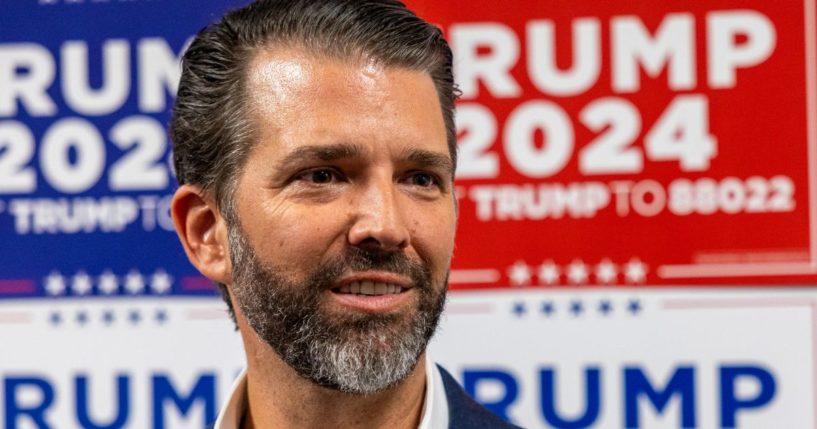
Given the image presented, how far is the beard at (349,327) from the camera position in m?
1.15

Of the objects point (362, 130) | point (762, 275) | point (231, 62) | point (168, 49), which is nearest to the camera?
point (362, 130)

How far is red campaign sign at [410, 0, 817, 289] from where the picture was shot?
1895 mm

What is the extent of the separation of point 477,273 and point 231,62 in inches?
33.0

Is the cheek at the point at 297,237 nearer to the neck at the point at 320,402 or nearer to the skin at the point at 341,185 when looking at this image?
the skin at the point at 341,185

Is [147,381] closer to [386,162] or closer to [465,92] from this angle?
[465,92]

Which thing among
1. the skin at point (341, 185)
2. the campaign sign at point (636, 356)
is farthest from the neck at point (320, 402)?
the campaign sign at point (636, 356)

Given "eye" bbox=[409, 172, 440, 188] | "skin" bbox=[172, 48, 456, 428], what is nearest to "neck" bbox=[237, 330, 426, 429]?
"skin" bbox=[172, 48, 456, 428]

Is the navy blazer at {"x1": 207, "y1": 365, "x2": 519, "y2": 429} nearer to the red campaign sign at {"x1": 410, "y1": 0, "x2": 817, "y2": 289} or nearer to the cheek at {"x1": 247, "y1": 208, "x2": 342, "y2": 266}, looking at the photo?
the cheek at {"x1": 247, "y1": 208, "x2": 342, "y2": 266}

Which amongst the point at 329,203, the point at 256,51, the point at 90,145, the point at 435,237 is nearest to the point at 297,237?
the point at 329,203

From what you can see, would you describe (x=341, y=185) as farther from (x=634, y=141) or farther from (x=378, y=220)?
(x=634, y=141)

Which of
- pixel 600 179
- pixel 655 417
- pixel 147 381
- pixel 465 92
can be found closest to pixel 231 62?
pixel 465 92

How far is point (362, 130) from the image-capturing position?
45.6 inches

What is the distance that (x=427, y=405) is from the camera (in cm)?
127

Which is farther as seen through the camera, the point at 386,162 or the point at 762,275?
the point at 762,275
